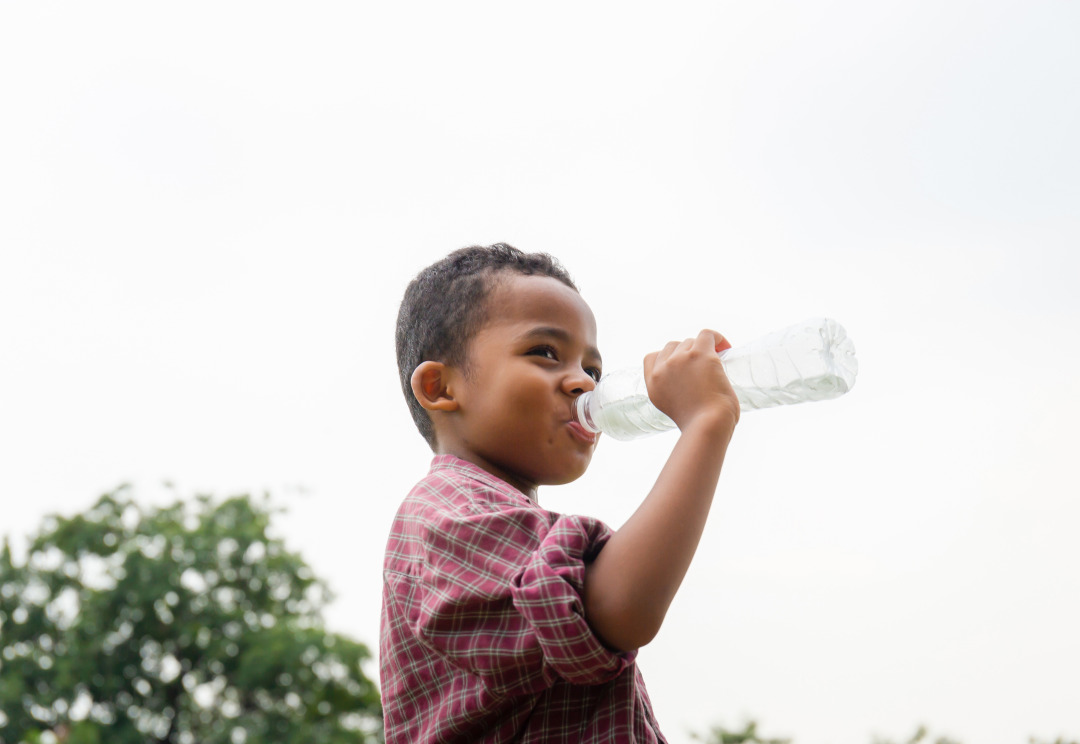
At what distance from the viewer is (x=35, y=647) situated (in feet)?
50.0

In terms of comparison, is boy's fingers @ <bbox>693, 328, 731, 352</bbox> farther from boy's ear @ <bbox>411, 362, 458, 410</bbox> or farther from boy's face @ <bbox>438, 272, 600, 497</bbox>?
boy's ear @ <bbox>411, 362, 458, 410</bbox>

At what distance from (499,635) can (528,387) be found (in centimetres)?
43

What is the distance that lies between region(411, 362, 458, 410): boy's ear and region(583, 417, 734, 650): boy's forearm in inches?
20.4

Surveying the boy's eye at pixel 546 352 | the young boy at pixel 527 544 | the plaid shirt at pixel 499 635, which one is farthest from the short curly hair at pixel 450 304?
the plaid shirt at pixel 499 635

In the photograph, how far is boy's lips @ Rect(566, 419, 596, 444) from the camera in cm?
148

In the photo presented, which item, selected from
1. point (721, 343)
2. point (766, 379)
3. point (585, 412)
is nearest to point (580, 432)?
point (585, 412)

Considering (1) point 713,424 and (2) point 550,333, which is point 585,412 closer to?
(2) point 550,333

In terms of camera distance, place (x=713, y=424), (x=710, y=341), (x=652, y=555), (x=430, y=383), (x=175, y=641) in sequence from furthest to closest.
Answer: (x=175, y=641)
(x=430, y=383)
(x=710, y=341)
(x=713, y=424)
(x=652, y=555)

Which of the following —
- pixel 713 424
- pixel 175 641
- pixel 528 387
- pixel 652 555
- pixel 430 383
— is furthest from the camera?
pixel 175 641

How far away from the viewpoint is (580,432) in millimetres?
1491

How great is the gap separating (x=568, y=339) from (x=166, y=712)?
15.8 m

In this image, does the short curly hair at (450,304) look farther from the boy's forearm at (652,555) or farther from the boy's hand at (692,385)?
the boy's forearm at (652,555)

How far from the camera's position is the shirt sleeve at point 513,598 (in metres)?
1.05

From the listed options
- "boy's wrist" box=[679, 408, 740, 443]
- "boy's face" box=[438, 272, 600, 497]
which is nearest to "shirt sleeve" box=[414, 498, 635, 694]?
"boy's wrist" box=[679, 408, 740, 443]
